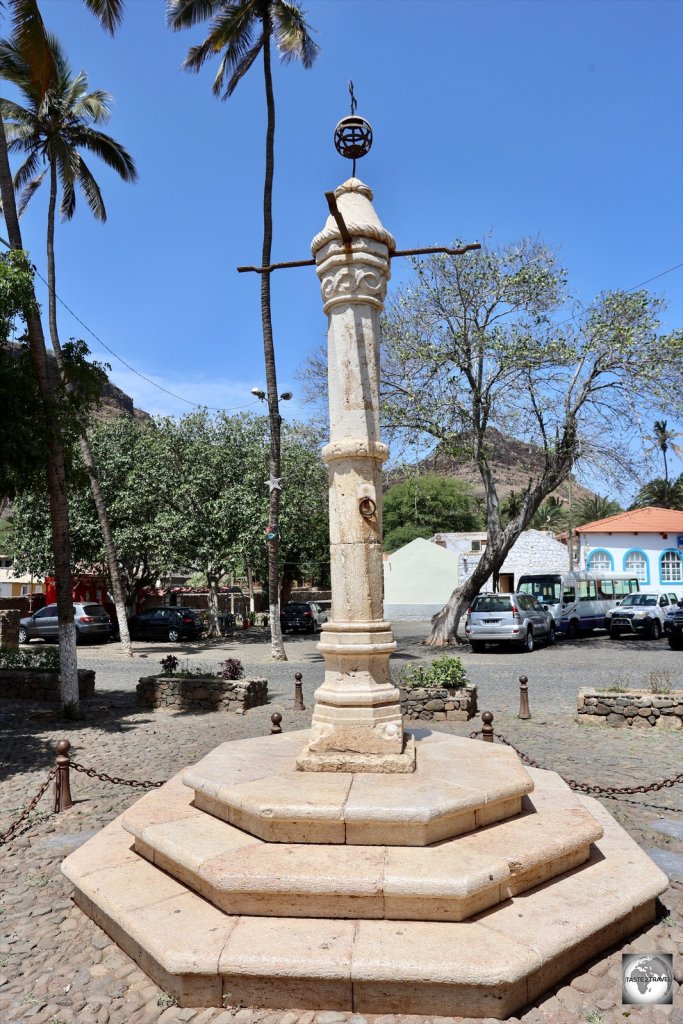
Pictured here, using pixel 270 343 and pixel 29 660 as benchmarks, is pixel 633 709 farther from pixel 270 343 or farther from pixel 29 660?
A: pixel 270 343

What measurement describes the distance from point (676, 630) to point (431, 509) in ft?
126

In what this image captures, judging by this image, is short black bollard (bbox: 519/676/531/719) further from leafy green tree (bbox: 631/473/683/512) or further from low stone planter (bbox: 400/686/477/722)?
leafy green tree (bbox: 631/473/683/512)

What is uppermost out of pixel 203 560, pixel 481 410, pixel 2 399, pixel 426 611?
pixel 481 410

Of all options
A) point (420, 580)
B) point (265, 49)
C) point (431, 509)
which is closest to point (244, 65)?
point (265, 49)

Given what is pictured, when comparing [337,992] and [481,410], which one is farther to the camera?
[481,410]

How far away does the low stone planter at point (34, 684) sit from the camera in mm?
13023

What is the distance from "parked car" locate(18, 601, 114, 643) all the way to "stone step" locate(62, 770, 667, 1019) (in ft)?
73.5

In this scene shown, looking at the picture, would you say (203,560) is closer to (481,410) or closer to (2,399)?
(481,410)

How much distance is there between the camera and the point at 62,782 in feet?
21.9

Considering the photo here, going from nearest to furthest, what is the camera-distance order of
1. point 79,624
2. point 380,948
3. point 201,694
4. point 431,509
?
1. point 380,948
2. point 201,694
3. point 79,624
4. point 431,509

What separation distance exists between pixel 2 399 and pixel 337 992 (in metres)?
9.46

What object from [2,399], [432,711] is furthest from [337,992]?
[2,399]

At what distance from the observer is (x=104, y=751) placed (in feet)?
30.1

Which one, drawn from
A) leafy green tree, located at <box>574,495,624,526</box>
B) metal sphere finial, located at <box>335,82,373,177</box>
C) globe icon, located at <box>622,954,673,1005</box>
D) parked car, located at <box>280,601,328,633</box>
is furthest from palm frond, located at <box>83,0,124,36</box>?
leafy green tree, located at <box>574,495,624,526</box>
